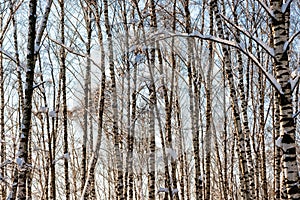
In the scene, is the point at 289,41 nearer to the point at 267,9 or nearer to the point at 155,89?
the point at 267,9

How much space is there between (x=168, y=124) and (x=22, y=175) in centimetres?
350

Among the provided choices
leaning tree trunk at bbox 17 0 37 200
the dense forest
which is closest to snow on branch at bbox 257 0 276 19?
the dense forest

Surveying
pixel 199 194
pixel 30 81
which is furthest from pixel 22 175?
pixel 199 194

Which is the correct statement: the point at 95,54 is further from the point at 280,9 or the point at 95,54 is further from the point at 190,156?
the point at 190,156

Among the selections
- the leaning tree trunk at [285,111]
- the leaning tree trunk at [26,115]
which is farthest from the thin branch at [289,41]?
the leaning tree trunk at [26,115]

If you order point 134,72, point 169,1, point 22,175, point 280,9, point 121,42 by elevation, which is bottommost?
point 22,175

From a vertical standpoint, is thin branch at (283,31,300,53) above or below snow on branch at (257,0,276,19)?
below

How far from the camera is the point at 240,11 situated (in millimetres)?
11031

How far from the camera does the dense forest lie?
14.9 feet

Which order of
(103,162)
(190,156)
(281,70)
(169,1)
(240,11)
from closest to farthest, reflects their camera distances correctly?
(281,70), (169,1), (240,11), (103,162), (190,156)

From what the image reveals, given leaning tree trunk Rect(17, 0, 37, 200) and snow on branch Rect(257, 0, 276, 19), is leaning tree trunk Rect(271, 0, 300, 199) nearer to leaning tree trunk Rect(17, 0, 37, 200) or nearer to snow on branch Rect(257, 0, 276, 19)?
snow on branch Rect(257, 0, 276, 19)

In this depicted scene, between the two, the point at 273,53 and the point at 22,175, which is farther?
the point at 22,175

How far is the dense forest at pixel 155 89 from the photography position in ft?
14.9

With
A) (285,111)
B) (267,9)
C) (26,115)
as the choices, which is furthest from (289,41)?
(26,115)
